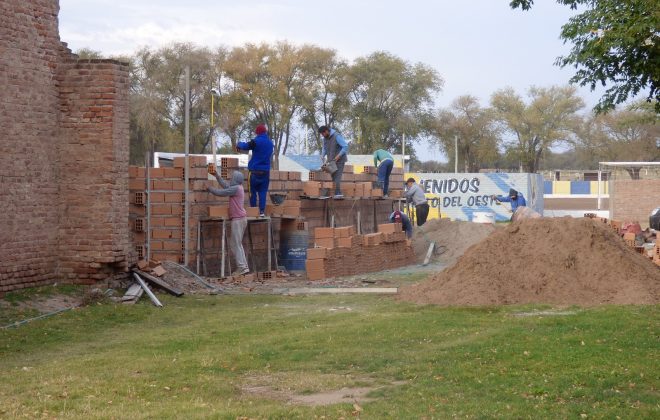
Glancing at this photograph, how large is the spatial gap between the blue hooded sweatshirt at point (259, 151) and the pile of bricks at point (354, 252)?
180 cm

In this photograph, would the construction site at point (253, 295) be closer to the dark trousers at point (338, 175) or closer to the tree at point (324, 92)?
the dark trousers at point (338, 175)

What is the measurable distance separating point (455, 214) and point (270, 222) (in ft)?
81.0

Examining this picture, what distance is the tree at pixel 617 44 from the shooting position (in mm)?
12531

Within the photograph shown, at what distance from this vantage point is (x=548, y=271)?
1652cm

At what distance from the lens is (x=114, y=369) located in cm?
1041

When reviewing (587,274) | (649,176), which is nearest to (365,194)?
(587,274)

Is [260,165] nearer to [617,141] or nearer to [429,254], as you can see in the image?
[429,254]

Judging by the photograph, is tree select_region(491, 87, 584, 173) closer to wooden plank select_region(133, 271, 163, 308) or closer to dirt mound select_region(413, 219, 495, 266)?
dirt mound select_region(413, 219, 495, 266)

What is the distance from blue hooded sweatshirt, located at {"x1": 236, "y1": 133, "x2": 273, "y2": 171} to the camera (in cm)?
2114

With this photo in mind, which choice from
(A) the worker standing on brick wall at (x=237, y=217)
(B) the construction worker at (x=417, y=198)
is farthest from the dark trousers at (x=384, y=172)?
(A) the worker standing on brick wall at (x=237, y=217)

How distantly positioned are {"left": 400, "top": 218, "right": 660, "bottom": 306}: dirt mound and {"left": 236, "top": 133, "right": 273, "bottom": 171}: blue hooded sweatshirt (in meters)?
5.36

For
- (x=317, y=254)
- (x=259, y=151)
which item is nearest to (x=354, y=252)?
(x=317, y=254)

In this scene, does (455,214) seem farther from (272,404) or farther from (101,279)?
(272,404)

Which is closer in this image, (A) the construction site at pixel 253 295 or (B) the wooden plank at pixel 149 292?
(A) the construction site at pixel 253 295
